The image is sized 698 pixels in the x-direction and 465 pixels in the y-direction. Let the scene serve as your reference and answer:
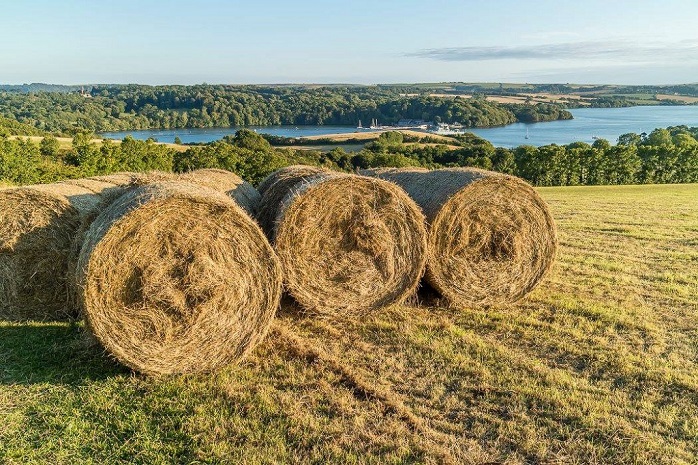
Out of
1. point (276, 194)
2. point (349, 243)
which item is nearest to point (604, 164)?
point (276, 194)

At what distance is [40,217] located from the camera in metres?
6.76

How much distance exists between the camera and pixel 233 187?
9789 mm

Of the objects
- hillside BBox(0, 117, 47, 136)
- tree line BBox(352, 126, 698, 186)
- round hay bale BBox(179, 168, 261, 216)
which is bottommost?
tree line BBox(352, 126, 698, 186)

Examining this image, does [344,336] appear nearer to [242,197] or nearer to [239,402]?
[239,402]

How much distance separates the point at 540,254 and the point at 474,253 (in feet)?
3.63

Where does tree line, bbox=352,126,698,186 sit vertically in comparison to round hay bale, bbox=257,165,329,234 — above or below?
below

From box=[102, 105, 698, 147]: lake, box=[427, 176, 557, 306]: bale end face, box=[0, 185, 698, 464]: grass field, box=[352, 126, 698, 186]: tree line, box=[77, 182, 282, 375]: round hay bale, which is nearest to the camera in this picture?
box=[0, 185, 698, 464]: grass field

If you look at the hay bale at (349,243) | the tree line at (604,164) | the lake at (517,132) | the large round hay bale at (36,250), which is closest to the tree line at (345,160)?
the tree line at (604,164)

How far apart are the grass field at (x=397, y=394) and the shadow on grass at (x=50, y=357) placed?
0.07 ft

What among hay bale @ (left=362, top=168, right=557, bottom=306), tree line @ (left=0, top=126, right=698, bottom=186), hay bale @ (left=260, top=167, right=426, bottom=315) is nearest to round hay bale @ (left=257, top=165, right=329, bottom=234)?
hay bale @ (left=260, top=167, right=426, bottom=315)

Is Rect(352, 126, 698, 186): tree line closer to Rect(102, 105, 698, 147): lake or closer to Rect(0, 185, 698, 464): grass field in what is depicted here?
Rect(0, 185, 698, 464): grass field

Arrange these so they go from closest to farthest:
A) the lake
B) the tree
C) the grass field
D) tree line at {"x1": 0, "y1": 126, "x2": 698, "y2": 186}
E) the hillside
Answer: the grass field → tree line at {"x1": 0, "y1": 126, "x2": 698, "y2": 186} → the hillside → the tree → the lake

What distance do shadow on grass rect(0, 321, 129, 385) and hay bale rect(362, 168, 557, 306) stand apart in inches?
173

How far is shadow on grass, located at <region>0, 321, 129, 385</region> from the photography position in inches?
208
